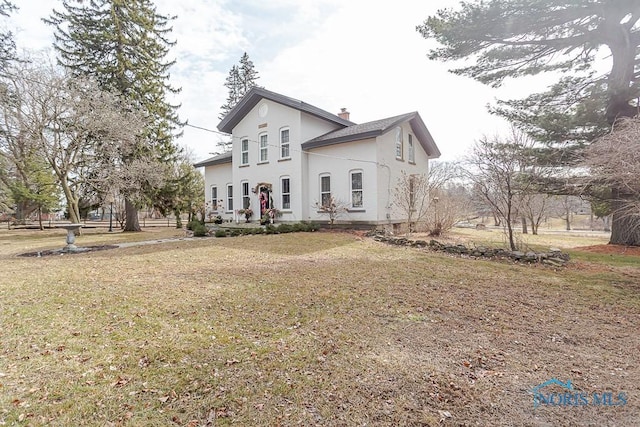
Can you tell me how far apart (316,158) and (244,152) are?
5.46 m

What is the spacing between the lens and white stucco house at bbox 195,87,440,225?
50.6 feet

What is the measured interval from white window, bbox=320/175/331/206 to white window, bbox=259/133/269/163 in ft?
12.9

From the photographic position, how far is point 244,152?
19938 mm

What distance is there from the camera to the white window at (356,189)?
1571 centimetres

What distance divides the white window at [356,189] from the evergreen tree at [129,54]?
564 inches

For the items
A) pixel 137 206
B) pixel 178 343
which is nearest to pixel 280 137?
pixel 137 206

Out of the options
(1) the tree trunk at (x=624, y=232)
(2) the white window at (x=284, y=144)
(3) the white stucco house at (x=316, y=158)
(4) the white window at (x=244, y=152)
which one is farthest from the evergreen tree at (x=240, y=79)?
(1) the tree trunk at (x=624, y=232)

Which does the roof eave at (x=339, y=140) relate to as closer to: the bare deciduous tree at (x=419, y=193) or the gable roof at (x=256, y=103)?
the gable roof at (x=256, y=103)

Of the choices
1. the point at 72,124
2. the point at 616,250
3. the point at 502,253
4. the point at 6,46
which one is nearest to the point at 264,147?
the point at 72,124

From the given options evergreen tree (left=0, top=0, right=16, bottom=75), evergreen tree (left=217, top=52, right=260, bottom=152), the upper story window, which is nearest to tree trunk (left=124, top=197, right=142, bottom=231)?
evergreen tree (left=0, top=0, right=16, bottom=75)

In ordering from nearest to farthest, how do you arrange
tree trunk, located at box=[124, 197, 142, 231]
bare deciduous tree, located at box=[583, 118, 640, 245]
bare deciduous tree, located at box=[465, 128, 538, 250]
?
bare deciduous tree, located at box=[583, 118, 640, 245] → bare deciduous tree, located at box=[465, 128, 538, 250] → tree trunk, located at box=[124, 197, 142, 231]

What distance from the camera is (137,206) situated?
73.9 feet

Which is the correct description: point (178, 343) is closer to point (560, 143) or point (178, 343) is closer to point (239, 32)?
point (239, 32)

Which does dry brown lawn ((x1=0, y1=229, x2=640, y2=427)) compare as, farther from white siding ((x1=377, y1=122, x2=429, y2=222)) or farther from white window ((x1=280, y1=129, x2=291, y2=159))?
white window ((x1=280, y1=129, x2=291, y2=159))
